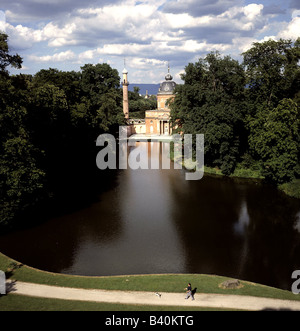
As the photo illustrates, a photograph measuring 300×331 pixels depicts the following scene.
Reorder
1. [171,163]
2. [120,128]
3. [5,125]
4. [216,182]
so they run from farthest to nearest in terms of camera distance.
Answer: [120,128], [171,163], [216,182], [5,125]

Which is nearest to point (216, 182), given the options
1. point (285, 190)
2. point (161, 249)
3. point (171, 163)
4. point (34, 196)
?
point (285, 190)

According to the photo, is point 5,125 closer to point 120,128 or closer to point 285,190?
point 285,190

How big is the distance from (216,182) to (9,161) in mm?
22089

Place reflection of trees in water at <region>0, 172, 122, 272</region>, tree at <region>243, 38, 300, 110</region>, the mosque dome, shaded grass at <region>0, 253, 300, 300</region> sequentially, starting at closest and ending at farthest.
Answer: shaded grass at <region>0, 253, 300, 300</region> → reflection of trees in water at <region>0, 172, 122, 272</region> → tree at <region>243, 38, 300, 110</region> → the mosque dome

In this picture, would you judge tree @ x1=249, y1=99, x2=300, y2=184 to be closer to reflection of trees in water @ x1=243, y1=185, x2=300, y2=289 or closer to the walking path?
reflection of trees in water @ x1=243, y1=185, x2=300, y2=289

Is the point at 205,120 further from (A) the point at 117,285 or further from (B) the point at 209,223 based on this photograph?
(A) the point at 117,285

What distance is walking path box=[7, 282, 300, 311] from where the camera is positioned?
13352mm

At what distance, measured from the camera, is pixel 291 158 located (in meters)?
31.4

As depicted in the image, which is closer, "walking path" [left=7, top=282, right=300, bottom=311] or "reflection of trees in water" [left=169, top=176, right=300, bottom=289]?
"walking path" [left=7, top=282, right=300, bottom=311]

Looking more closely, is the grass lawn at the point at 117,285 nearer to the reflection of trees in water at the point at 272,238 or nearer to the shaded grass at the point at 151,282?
the shaded grass at the point at 151,282

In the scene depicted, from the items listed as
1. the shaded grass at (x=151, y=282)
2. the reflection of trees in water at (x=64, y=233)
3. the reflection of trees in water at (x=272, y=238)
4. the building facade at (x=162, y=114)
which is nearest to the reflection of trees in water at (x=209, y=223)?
the reflection of trees in water at (x=272, y=238)

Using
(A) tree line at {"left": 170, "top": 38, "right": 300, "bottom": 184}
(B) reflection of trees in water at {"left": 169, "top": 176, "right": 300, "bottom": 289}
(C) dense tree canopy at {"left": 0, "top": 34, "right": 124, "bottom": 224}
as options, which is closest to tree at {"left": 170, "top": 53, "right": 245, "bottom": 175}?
(A) tree line at {"left": 170, "top": 38, "right": 300, "bottom": 184}

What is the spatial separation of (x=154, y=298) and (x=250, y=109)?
28.5 meters

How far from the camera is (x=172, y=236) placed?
21203 mm
